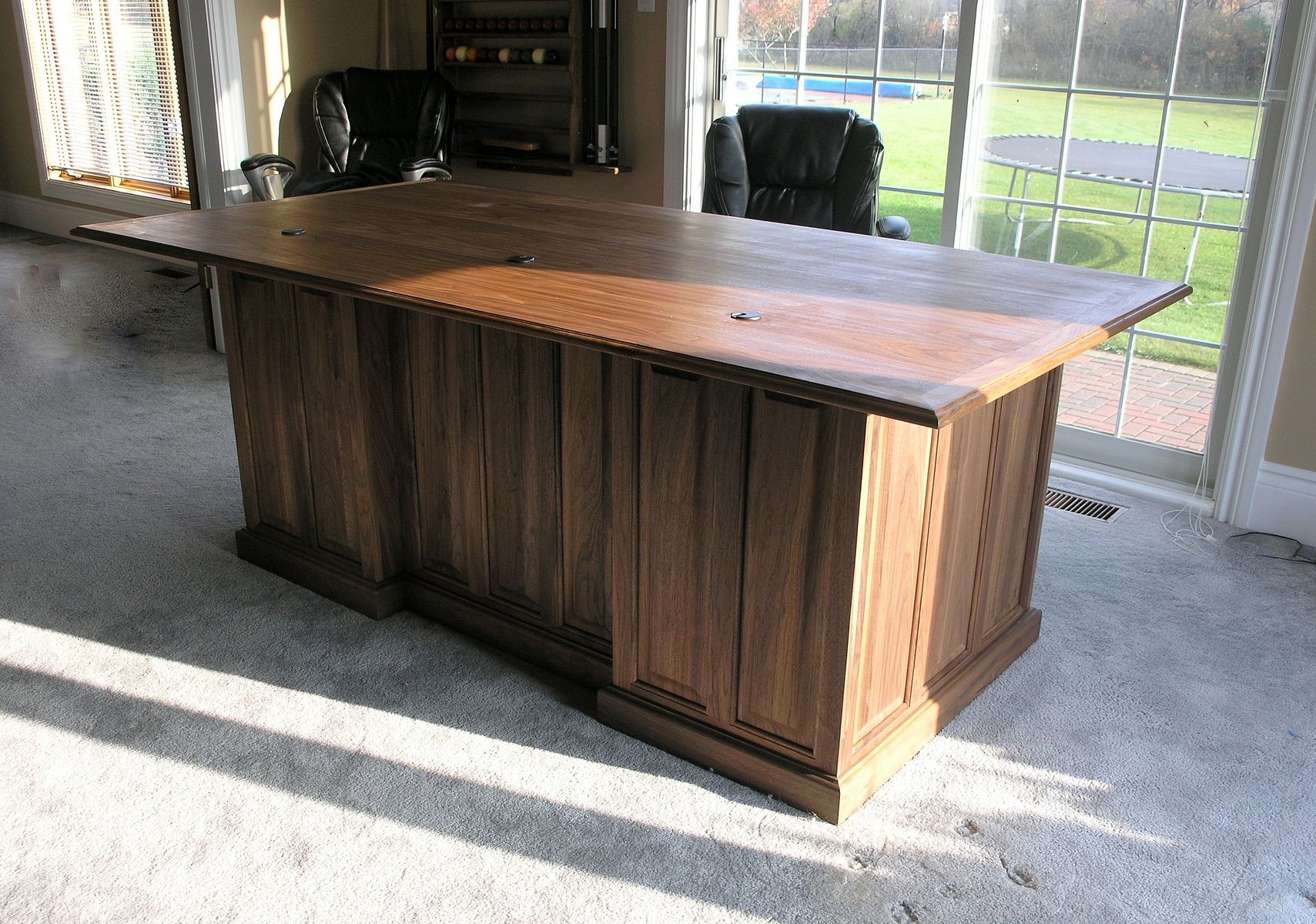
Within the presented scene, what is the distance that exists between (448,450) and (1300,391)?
2341 mm

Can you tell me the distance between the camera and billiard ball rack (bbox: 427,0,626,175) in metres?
4.77

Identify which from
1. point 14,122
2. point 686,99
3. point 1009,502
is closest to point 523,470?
point 1009,502

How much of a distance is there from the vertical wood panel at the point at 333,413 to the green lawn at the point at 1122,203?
224cm

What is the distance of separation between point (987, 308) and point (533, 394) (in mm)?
932

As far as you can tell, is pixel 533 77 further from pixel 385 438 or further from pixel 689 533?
pixel 689 533

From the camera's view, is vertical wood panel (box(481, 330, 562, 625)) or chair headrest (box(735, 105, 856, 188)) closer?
vertical wood panel (box(481, 330, 562, 625))

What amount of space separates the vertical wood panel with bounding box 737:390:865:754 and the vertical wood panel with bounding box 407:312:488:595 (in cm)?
79

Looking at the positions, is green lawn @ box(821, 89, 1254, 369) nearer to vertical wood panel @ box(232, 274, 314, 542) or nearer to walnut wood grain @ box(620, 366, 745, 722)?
walnut wood grain @ box(620, 366, 745, 722)

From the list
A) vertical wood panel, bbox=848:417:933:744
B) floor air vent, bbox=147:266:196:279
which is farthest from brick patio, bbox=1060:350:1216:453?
floor air vent, bbox=147:266:196:279

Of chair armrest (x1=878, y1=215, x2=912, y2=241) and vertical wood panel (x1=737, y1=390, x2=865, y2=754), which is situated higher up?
chair armrest (x1=878, y1=215, x2=912, y2=241)

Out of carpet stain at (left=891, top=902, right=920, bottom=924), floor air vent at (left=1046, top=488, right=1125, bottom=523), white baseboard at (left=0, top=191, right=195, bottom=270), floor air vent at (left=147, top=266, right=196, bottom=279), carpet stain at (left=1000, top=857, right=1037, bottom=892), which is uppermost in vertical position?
white baseboard at (left=0, top=191, right=195, bottom=270)

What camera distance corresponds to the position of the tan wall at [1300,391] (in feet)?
10.3

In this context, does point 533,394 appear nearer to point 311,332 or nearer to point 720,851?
point 311,332

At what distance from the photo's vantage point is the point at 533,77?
5.16m
